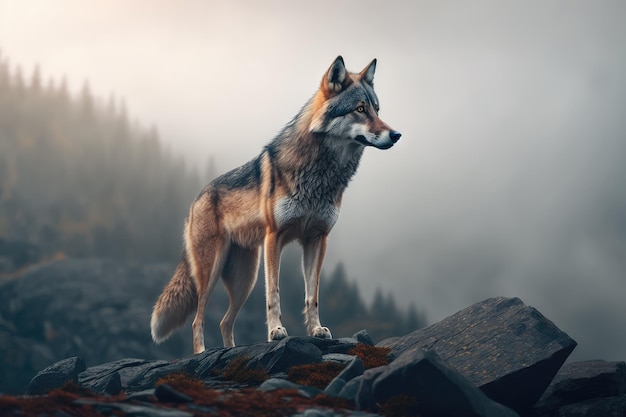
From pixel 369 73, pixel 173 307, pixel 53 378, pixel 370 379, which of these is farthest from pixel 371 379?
pixel 173 307

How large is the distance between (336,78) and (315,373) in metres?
5.21

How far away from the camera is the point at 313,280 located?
38.3ft

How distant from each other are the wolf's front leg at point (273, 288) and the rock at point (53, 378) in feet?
11.5

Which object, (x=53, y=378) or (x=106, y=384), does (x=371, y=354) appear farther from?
(x=53, y=378)

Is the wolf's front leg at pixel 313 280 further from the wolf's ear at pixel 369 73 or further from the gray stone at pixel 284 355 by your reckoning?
the wolf's ear at pixel 369 73

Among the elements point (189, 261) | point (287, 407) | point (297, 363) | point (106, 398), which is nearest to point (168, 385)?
point (106, 398)

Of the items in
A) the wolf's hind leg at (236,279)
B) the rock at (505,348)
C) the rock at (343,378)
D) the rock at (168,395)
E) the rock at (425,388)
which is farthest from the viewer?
the wolf's hind leg at (236,279)

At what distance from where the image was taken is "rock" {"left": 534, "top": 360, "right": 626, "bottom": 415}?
11188 mm

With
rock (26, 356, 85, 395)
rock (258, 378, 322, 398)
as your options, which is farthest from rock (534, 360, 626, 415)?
rock (26, 356, 85, 395)

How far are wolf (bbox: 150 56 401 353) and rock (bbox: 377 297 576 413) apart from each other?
230 cm

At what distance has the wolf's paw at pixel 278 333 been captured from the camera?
434 inches

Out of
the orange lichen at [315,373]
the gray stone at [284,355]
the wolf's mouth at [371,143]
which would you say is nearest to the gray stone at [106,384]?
the gray stone at [284,355]

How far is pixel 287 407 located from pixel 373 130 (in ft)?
16.7

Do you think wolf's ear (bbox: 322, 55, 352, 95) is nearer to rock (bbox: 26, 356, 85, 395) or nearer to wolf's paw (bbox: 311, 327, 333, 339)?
wolf's paw (bbox: 311, 327, 333, 339)
